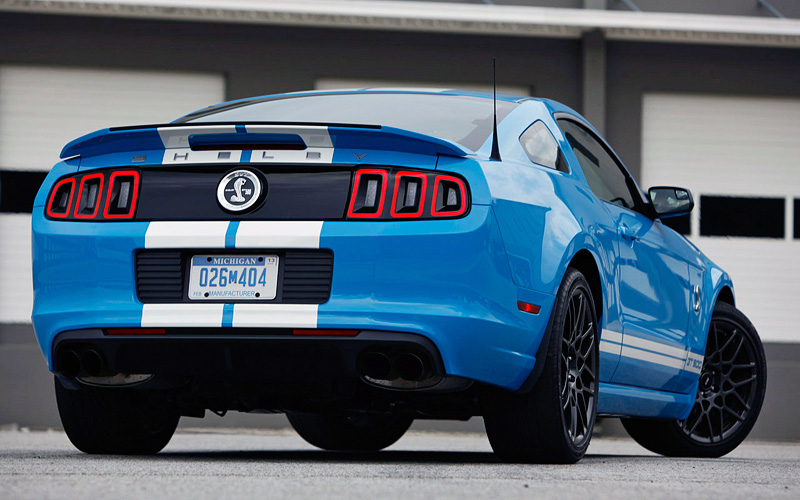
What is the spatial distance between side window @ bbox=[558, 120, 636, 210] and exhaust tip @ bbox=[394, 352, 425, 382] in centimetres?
151

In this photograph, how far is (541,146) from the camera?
202 inches

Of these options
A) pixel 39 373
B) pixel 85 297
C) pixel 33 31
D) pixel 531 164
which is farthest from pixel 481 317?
pixel 33 31

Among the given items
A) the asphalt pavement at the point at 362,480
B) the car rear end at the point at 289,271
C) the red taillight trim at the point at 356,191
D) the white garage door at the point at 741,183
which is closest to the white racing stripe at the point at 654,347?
the asphalt pavement at the point at 362,480

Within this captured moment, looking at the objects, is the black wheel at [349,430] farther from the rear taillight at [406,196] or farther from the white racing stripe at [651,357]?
the rear taillight at [406,196]

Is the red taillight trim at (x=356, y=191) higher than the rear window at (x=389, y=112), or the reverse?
the rear window at (x=389, y=112)

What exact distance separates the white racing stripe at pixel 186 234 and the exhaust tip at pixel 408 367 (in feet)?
2.35

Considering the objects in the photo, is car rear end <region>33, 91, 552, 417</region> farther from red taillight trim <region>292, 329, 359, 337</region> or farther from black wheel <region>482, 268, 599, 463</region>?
black wheel <region>482, 268, 599, 463</region>

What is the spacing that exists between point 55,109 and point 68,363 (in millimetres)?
8585

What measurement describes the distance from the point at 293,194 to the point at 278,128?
24 cm

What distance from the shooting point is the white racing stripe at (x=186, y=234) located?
14.5ft

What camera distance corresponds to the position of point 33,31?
12805 mm

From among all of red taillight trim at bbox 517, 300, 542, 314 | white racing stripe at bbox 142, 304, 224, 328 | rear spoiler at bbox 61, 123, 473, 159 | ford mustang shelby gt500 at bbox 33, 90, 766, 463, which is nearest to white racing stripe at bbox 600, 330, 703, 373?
ford mustang shelby gt500 at bbox 33, 90, 766, 463

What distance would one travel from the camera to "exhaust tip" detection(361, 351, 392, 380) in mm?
4348

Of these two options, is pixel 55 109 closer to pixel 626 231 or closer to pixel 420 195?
pixel 626 231
